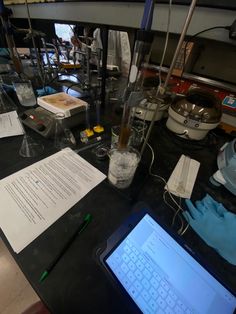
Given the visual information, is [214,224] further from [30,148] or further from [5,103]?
[5,103]

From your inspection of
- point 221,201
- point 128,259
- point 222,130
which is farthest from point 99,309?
point 222,130

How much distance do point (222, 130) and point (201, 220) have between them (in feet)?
2.23

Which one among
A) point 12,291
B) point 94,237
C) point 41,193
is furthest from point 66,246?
point 12,291

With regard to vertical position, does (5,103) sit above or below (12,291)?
above

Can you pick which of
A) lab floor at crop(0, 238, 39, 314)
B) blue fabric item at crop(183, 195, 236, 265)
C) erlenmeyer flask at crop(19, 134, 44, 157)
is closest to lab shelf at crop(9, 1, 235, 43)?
blue fabric item at crop(183, 195, 236, 265)

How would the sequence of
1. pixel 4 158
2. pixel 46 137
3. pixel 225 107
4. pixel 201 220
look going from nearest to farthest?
pixel 201 220
pixel 4 158
pixel 46 137
pixel 225 107

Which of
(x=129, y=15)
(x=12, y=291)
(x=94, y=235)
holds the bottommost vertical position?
(x=12, y=291)

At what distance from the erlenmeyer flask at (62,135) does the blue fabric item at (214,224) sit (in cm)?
57

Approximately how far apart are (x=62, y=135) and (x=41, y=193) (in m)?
0.34

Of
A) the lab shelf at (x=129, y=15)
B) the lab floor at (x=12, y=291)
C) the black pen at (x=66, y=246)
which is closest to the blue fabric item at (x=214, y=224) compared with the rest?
the black pen at (x=66, y=246)

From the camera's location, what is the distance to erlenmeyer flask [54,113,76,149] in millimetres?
773

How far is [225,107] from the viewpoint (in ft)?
3.11

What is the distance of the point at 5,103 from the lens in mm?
1009

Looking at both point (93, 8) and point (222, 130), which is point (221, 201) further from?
point (93, 8)
